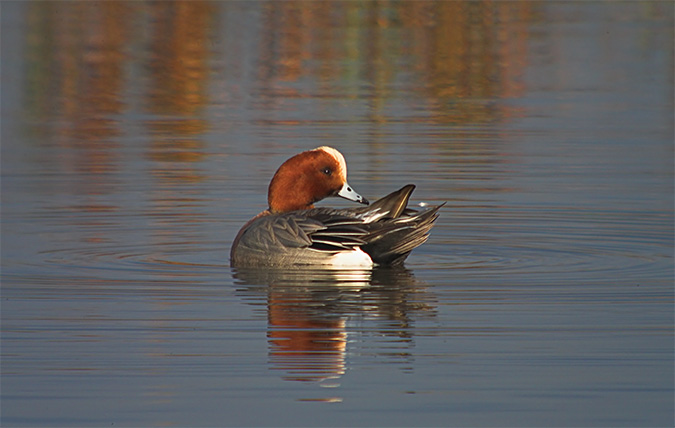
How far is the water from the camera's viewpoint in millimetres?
5555

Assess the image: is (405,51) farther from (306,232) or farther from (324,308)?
(324,308)

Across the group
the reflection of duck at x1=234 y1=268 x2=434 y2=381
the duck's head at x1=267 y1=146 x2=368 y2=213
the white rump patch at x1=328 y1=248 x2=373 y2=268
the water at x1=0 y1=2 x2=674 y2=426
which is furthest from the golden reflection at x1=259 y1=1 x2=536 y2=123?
the reflection of duck at x1=234 y1=268 x2=434 y2=381

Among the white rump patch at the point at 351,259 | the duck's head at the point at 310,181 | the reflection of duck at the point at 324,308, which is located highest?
the duck's head at the point at 310,181

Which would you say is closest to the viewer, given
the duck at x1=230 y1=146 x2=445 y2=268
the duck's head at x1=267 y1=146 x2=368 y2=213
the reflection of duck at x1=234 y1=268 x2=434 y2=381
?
the reflection of duck at x1=234 y1=268 x2=434 y2=381

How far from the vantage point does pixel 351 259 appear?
808 cm

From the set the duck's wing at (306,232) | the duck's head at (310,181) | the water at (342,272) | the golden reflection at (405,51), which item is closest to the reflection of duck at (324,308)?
the water at (342,272)

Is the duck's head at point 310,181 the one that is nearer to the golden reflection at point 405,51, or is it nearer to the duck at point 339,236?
the duck at point 339,236

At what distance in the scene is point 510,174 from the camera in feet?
39.0

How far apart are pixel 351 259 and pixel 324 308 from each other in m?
1.06

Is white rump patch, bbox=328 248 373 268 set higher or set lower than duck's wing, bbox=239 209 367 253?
lower

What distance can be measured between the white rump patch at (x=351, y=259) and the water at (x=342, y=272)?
9 centimetres

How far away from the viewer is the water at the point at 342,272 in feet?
18.2

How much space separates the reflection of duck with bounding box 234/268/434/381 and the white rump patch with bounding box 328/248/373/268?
2.2 inches

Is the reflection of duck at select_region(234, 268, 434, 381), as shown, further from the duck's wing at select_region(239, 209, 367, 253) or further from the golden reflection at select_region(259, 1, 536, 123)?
the golden reflection at select_region(259, 1, 536, 123)
